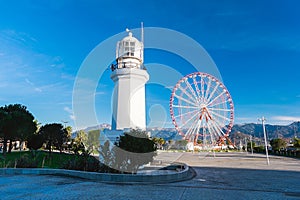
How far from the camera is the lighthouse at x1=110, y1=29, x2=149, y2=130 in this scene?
13.9 m

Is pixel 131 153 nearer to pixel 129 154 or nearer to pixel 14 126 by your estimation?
pixel 129 154

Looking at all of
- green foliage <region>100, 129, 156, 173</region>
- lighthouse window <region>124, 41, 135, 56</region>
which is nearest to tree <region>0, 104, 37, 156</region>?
lighthouse window <region>124, 41, 135, 56</region>

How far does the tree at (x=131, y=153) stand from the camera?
901 centimetres

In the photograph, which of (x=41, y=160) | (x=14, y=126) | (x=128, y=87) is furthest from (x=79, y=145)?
(x=14, y=126)

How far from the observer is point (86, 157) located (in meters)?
10.3

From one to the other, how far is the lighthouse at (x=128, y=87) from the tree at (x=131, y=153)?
417 cm

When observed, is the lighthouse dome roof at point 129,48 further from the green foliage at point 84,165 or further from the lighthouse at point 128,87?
the green foliage at point 84,165

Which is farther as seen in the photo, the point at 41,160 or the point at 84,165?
the point at 41,160

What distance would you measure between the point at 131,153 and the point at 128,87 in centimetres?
610

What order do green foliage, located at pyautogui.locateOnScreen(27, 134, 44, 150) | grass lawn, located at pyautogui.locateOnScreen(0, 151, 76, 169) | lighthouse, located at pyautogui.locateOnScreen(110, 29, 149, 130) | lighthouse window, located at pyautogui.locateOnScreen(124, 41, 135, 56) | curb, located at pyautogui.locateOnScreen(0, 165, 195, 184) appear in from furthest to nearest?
green foliage, located at pyautogui.locateOnScreen(27, 134, 44, 150)
lighthouse window, located at pyautogui.locateOnScreen(124, 41, 135, 56)
lighthouse, located at pyautogui.locateOnScreen(110, 29, 149, 130)
grass lawn, located at pyautogui.locateOnScreen(0, 151, 76, 169)
curb, located at pyautogui.locateOnScreen(0, 165, 195, 184)

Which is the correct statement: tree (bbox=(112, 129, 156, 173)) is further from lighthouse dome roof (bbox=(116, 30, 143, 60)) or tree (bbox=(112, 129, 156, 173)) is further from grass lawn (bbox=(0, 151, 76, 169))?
lighthouse dome roof (bbox=(116, 30, 143, 60))

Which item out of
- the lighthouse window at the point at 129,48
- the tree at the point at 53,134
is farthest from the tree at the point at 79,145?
the lighthouse window at the point at 129,48

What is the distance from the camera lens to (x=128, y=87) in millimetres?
14195

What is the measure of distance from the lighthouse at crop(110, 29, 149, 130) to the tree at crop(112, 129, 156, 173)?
13.7 feet
